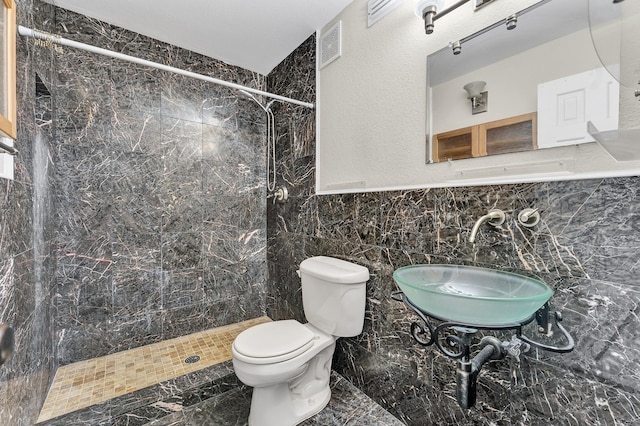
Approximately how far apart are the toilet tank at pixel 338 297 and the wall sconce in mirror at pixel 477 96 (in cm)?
95

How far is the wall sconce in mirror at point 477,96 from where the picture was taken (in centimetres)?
115

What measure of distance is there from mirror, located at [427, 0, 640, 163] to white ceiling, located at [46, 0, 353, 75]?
100 centimetres

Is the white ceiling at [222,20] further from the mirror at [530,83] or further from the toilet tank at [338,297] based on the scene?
the toilet tank at [338,297]

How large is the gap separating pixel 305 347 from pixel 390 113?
132 centimetres

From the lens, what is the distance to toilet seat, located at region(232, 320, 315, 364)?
1312 mm

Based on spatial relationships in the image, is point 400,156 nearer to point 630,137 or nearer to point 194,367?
point 630,137

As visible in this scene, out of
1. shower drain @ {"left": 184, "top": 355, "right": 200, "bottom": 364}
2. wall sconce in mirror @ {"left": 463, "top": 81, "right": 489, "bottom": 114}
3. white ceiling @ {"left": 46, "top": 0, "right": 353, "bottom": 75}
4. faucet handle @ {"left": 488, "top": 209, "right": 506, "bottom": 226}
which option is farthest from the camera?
shower drain @ {"left": 184, "top": 355, "right": 200, "bottom": 364}

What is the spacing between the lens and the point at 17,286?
115cm

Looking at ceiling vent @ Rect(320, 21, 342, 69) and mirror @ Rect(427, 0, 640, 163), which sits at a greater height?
ceiling vent @ Rect(320, 21, 342, 69)

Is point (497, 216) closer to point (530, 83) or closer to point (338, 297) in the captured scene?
point (530, 83)

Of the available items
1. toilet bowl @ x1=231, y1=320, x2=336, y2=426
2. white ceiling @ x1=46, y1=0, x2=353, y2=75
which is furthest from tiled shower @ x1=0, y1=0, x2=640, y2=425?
toilet bowl @ x1=231, y1=320, x2=336, y2=426

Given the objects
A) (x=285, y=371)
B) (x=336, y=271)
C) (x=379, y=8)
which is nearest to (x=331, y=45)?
(x=379, y=8)

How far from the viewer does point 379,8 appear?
60.3 inches

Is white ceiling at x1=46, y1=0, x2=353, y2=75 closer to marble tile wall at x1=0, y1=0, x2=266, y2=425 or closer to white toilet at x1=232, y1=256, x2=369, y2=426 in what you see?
marble tile wall at x1=0, y1=0, x2=266, y2=425
